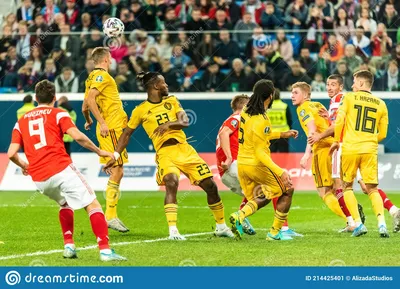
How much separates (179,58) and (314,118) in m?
8.73

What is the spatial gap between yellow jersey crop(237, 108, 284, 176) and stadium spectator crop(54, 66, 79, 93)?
10.8 metres

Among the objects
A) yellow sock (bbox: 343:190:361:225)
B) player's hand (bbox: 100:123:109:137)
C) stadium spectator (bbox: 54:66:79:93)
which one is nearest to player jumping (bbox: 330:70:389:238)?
yellow sock (bbox: 343:190:361:225)

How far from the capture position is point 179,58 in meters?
22.6

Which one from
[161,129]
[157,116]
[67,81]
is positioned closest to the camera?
[161,129]

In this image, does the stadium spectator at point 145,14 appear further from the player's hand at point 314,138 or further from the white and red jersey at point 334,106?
the player's hand at point 314,138

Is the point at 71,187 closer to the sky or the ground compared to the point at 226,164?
closer to the sky

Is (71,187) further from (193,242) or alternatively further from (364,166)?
(364,166)

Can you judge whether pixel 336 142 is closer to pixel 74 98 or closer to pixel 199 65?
pixel 199 65

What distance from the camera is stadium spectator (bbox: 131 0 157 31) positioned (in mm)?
23781

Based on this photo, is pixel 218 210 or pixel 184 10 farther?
pixel 184 10

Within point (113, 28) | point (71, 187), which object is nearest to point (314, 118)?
point (113, 28)

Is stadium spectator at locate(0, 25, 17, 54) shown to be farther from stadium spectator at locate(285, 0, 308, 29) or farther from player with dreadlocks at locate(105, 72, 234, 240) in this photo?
player with dreadlocks at locate(105, 72, 234, 240)

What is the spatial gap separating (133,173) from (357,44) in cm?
565

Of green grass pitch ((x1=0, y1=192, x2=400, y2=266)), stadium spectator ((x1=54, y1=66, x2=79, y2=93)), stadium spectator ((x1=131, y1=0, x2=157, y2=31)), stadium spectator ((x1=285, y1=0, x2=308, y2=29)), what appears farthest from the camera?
stadium spectator ((x1=131, y1=0, x2=157, y2=31))
